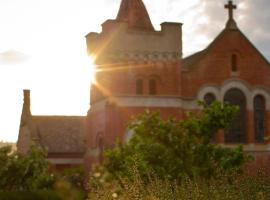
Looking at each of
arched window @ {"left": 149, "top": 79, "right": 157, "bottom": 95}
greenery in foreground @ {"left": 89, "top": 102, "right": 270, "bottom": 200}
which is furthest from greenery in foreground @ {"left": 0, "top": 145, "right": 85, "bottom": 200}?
arched window @ {"left": 149, "top": 79, "right": 157, "bottom": 95}

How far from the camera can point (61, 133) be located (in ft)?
156

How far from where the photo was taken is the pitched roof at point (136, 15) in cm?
3353

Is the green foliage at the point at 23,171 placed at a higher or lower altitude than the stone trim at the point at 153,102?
lower

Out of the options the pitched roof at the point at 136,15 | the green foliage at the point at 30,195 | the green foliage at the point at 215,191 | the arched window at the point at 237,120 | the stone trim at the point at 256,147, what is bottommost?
the green foliage at the point at 30,195

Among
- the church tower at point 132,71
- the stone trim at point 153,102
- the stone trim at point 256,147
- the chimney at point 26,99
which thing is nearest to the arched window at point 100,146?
the church tower at point 132,71

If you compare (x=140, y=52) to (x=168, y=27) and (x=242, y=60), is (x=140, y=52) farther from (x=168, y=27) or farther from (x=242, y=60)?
(x=242, y=60)

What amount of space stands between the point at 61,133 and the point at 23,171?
22202 millimetres

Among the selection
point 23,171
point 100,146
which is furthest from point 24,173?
point 100,146

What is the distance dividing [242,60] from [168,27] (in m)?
4.52

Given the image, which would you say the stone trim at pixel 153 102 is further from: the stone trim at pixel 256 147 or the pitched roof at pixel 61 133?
the pitched roof at pixel 61 133

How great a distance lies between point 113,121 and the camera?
30.8 m

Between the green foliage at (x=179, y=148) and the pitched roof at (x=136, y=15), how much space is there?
12.9 metres

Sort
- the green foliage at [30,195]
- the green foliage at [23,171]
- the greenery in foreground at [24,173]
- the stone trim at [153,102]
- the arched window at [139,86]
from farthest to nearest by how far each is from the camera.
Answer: the arched window at [139,86]
the stone trim at [153,102]
the green foliage at [23,171]
the greenery in foreground at [24,173]
the green foliage at [30,195]

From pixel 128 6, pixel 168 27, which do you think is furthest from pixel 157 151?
pixel 128 6
